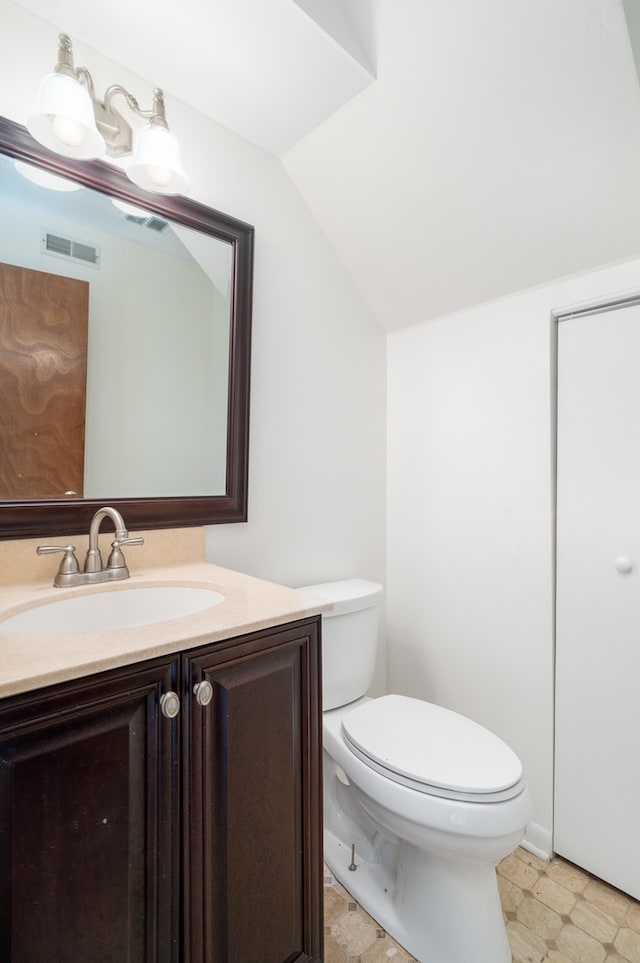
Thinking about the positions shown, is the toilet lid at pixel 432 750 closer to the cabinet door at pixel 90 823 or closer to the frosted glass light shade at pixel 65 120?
the cabinet door at pixel 90 823

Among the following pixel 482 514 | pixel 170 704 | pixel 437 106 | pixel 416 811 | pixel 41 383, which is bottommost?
pixel 416 811

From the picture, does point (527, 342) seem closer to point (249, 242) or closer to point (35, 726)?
point (249, 242)

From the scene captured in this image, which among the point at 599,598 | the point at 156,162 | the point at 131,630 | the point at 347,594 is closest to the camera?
the point at 131,630

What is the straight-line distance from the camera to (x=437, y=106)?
121 cm

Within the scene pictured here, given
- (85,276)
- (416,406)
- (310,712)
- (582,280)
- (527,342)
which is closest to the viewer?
(310,712)

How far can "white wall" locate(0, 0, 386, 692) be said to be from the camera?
4.58ft

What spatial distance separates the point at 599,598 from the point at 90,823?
4.47ft

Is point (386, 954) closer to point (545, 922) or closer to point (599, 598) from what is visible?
point (545, 922)

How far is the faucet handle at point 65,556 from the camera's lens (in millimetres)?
1011

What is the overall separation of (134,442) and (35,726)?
30.2 inches

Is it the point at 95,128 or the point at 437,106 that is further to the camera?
the point at 437,106

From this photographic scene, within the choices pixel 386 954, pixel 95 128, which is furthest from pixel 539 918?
pixel 95 128

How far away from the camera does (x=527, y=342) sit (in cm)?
151

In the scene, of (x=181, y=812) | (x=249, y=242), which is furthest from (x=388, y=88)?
(x=181, y=812)
